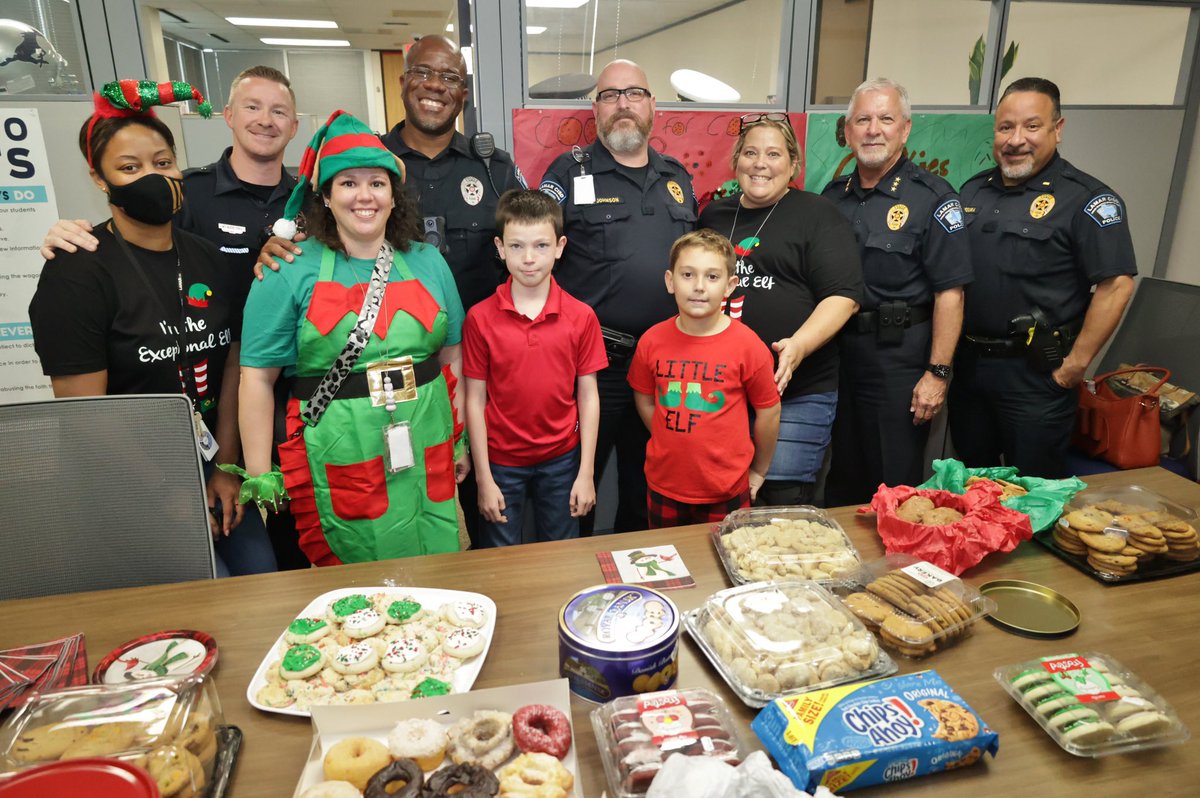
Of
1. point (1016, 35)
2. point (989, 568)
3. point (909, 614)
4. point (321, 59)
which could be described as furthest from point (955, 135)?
point (321, 59)

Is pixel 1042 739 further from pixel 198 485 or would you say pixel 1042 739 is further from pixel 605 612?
pixel 198 485

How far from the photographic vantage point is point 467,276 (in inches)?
101

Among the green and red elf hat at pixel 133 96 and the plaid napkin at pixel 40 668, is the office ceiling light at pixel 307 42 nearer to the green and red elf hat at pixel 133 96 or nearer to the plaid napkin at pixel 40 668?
the green and red elf hat at pixel 133 96

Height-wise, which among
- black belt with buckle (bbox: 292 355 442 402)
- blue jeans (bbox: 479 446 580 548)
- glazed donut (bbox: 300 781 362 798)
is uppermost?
black belt with buckle (bbox: 292 355 442 402)

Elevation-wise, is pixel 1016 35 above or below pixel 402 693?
above

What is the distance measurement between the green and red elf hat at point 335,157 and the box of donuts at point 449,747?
130cm

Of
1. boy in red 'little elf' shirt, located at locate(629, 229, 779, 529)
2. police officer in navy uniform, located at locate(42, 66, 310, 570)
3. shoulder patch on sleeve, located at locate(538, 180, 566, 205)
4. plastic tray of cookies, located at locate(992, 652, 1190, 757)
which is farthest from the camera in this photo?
shoulder patch on sleeve, located at locate(538, 180, 566, 205)

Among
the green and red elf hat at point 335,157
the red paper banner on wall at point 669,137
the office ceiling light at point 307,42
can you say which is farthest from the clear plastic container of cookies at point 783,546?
the office ceiling light at point 307,42

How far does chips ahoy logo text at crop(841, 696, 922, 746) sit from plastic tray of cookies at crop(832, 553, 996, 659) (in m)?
0.20

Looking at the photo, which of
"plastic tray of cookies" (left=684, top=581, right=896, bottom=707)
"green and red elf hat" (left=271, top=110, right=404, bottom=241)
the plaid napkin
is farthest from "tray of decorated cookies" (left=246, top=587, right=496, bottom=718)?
"green and red elf hat" (left=271, top=110, right=404, bottom=241)

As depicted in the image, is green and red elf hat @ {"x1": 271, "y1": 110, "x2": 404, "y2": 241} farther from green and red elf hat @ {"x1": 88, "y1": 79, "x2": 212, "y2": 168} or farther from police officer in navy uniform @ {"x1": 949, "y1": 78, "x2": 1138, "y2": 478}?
police officer in navy uniform @ {"x1": 949, "y1": 78, "x2": 1138, "y2": 478}

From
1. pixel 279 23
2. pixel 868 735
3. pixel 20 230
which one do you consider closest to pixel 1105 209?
pixel 868 735

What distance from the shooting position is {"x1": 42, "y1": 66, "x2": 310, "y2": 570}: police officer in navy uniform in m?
2.23

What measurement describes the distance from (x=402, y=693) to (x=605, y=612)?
323 millimetres
